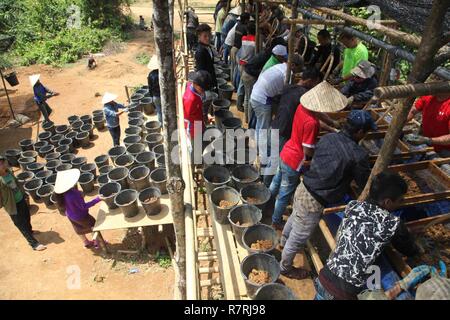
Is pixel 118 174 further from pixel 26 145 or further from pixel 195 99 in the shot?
pixel 26 145

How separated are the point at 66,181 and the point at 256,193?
10.2ft

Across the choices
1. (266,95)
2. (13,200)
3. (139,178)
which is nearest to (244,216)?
(266,95)

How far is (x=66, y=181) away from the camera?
202 inches

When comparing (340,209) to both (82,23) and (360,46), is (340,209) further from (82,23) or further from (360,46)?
(82,23)

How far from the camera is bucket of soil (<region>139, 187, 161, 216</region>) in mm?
5488

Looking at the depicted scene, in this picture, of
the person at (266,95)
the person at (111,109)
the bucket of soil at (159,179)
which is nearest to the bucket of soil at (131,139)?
the person at (111,109)

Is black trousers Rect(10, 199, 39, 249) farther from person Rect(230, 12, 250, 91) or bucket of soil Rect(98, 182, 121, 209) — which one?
person Rect(230, 12, 250, 91)

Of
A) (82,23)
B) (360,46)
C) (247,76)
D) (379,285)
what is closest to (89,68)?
(82,23)

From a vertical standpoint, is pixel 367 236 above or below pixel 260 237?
above

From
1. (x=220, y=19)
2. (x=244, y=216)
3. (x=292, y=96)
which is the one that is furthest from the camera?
(x=220, y=19)

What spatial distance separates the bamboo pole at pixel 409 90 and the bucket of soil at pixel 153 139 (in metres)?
5.80

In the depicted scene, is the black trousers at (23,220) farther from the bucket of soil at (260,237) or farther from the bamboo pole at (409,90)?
the bamboo pole at (409,90)

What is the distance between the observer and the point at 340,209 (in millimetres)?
3076
